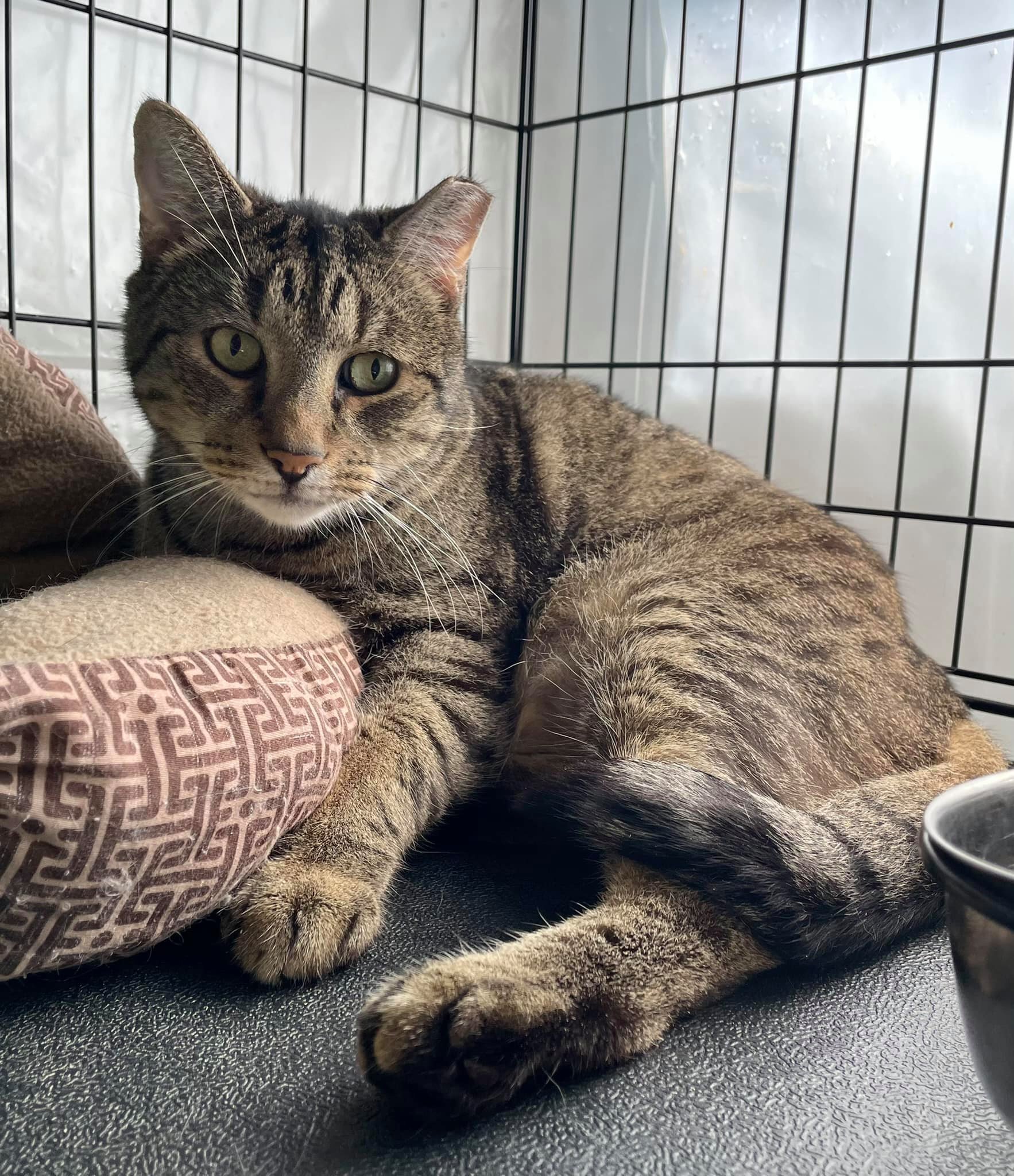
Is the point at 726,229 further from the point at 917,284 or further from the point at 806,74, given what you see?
the point at 917,284

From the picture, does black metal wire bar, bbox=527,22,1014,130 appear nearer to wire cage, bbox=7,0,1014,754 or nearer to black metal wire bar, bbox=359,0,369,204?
wire cage, bbox=7,0,1014,754

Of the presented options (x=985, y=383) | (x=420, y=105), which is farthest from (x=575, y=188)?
(x=985, y=383)

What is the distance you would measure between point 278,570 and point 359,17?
153cm

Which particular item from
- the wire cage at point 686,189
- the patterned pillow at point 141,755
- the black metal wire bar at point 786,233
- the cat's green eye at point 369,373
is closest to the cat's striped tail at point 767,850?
the patterned pillow at point 141,755

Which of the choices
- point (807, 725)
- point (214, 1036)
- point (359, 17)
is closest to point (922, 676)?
point (807, 725)

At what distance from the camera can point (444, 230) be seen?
1.37 metres

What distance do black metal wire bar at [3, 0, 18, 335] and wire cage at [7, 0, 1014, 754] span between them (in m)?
0.01

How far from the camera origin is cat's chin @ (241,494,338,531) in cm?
120

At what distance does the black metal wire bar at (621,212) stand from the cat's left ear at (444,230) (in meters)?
0.77

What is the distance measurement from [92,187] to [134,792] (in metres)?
1.36

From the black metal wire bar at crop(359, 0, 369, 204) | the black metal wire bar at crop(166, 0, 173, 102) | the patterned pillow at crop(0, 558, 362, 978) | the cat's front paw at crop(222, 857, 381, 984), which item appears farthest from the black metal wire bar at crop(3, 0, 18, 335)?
the cat's front paw at crop(222, 857, 381, 984)

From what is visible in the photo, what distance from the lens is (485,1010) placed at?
73 cm

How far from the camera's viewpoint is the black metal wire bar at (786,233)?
182cm

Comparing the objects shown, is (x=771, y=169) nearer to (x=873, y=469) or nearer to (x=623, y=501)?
(x=873, y=469)
